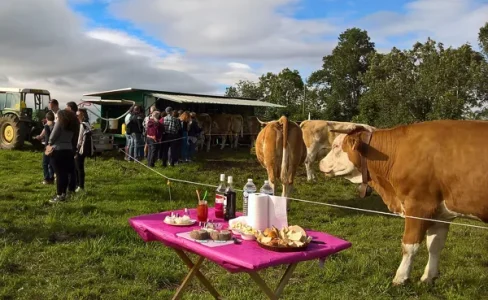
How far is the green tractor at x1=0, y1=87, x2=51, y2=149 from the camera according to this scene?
15430 mm

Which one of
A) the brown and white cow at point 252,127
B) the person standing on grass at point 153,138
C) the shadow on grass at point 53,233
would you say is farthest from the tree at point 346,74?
the shadow on grass at point 53,233

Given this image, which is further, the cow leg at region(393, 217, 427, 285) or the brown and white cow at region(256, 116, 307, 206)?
the brown and white cow at region(256, 116, 307, 206)

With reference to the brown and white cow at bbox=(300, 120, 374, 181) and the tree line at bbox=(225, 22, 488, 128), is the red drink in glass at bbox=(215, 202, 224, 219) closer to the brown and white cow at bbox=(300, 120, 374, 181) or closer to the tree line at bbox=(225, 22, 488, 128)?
the brown and white cow at bbox=(300, 120, 374, 181)

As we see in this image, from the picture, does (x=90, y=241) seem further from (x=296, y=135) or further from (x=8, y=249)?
(x=296, y=135)

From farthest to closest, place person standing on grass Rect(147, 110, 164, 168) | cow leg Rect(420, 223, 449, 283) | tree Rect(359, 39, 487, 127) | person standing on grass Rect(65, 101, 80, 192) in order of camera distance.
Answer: tree Rect(359, 39, 487, 127) → person standing on grass Rect(147, 110, 164, 168) → person standing on grass Rect(65, 101, 80, 192) → cow leg Rect(420, 223, 449, 283)

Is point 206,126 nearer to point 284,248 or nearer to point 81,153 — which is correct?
point 81,153

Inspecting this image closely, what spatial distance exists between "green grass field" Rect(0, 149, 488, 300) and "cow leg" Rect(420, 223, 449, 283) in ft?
0.45

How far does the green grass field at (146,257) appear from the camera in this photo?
461 centimetres

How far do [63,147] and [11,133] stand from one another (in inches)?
357

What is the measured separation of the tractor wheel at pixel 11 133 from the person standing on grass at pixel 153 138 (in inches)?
210

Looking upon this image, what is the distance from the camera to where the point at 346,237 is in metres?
6.86

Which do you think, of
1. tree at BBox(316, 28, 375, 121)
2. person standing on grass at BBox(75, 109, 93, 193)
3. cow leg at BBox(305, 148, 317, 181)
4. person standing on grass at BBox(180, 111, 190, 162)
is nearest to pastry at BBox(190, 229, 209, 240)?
person standing on grass at BBox(75, 109, 93, 193)

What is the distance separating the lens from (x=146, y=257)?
5.40 m

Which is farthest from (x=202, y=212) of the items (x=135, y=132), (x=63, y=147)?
(x=135, y=132)
